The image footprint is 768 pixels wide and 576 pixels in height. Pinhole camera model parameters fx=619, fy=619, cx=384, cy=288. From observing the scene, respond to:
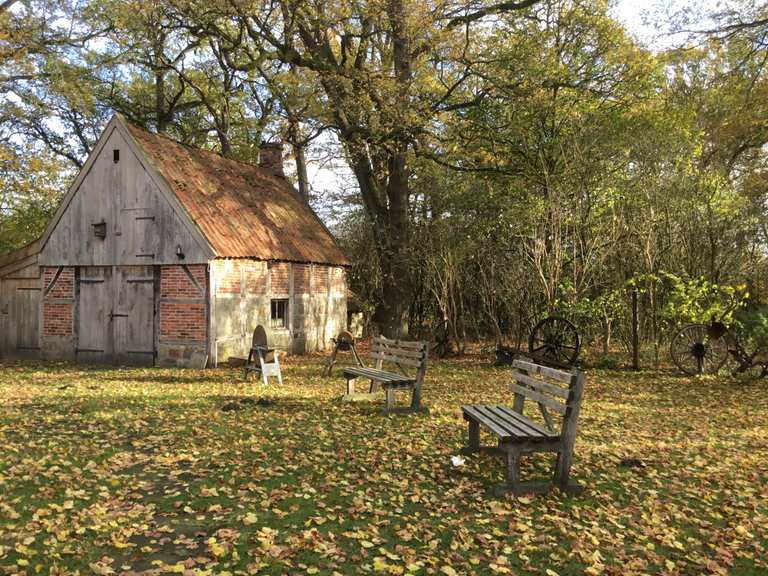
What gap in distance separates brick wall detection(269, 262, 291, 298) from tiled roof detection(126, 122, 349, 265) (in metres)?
0.30

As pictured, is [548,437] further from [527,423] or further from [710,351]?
[710,351]

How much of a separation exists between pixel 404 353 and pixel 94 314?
35.1 feet

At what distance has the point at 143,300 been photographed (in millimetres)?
15648

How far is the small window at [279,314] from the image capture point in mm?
17422

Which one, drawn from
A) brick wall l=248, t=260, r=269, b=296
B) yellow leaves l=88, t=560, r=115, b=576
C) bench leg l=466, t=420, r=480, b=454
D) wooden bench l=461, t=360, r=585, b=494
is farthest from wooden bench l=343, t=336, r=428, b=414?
brick wall l=248, t=260, r=269, b=296

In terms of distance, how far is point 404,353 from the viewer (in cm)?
927

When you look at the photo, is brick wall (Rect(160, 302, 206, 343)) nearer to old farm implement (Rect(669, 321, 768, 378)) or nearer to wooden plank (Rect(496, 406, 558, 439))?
wooden plank (Rect(496, 406, 558, 439))

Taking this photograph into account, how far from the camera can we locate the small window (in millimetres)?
17422

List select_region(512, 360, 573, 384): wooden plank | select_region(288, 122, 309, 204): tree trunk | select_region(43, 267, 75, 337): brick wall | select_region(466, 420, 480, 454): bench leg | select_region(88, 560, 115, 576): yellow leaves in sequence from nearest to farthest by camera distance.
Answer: select_region(88, 560, 115, 576): yellow leaves
select_region(512, 360, 573, 384): wooden plank
select_region(466, 420, 480, 454): bench leg
select_region(43, 267, 75, 337): brick wall
select_region(288, 122, 309, 204): tree trunk

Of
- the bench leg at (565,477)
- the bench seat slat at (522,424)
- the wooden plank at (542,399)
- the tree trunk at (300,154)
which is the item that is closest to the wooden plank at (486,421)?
the bench seat slat at (522,424)

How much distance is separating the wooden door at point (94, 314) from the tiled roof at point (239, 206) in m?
3.11

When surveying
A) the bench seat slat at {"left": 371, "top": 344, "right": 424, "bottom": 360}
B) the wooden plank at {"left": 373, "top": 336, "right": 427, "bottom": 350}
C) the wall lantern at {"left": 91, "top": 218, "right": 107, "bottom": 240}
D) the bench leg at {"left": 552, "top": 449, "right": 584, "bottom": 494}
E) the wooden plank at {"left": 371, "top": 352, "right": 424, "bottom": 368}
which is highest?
the wall lantern at {"left": 91, "top": 218, "right": 107, "bottom": 240}

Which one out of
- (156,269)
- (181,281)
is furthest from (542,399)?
(156,269)

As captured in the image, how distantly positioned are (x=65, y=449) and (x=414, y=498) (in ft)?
13.3
